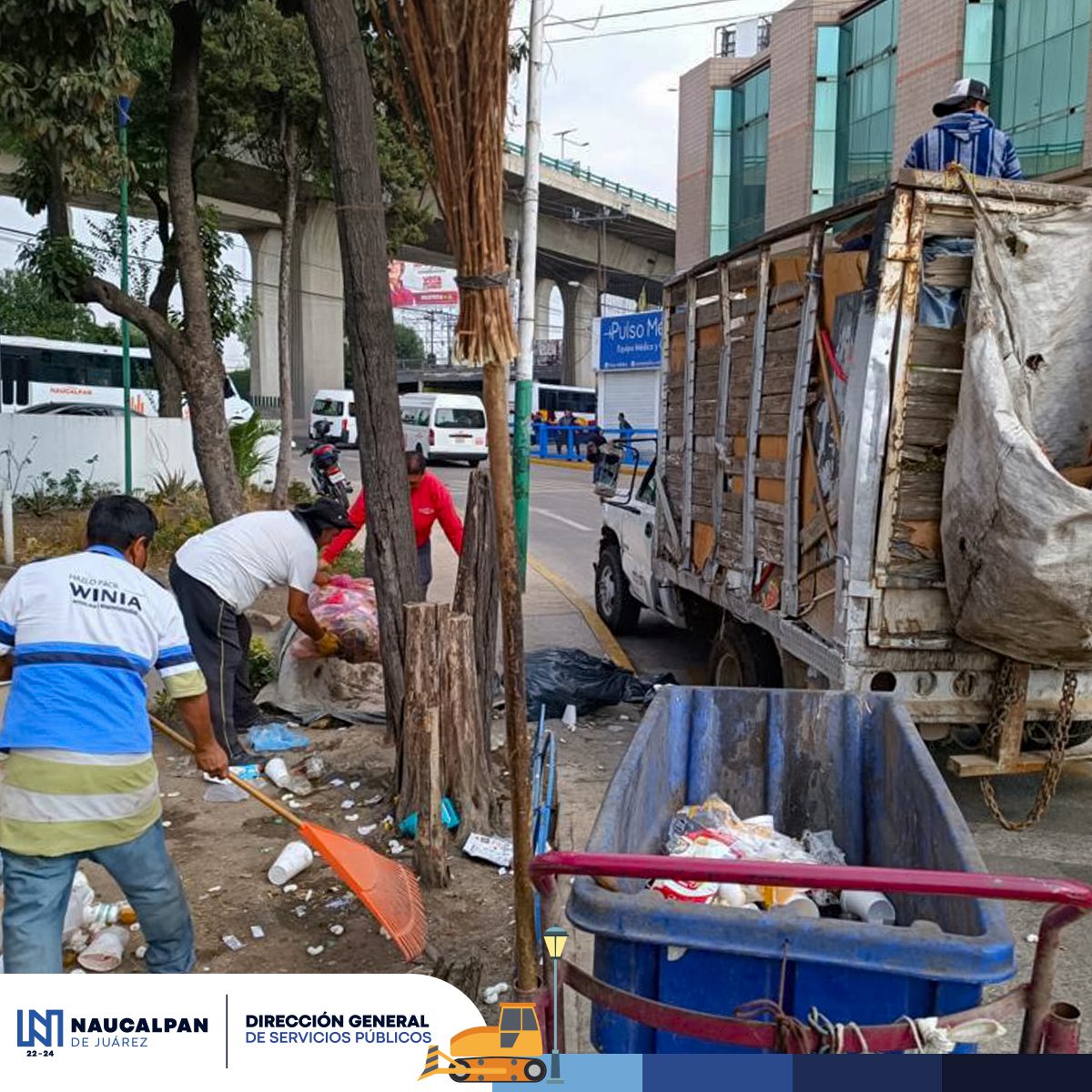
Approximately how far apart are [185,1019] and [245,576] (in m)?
3.17

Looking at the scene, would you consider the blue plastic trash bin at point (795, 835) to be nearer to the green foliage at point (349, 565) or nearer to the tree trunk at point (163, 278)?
the green foliage at point (349, 565)

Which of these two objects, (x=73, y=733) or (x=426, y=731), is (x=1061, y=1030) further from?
(x=426, y=731)

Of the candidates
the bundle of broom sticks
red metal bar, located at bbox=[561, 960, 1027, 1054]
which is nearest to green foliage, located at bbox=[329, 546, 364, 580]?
the bundle of broom sticks

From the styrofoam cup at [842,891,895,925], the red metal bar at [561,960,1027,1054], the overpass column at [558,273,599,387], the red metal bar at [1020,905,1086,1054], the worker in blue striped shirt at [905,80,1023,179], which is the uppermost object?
the overpass column at [558,273,599,387]

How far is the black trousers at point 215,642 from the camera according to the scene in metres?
5.47

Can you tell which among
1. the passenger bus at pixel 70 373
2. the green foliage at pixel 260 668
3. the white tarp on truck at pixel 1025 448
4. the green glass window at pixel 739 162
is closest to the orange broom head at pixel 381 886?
the white tarp on truck at pixel 1025 448

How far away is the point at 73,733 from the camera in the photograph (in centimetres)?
300

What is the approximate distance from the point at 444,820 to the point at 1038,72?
21.0 metres

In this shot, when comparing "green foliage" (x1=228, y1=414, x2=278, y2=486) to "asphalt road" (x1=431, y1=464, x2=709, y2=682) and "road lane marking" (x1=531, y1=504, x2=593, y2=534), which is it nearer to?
"asphalt road" (x1=431, y1=464, x2=709, y2=682)

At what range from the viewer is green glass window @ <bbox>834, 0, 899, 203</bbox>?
78.4 ft

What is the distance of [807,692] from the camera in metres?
4.09

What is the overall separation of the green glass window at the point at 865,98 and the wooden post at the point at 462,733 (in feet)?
71.4

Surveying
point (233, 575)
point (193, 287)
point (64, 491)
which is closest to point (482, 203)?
point (233, 575)

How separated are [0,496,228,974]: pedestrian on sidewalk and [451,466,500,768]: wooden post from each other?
81.5 inches
